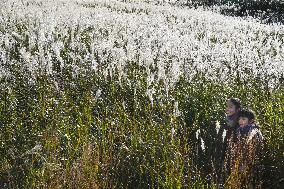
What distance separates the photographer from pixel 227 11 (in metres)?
24.0

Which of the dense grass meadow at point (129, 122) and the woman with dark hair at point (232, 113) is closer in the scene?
the dense grass meadow at point (129, 122)

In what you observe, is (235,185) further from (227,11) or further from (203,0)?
(203,0)

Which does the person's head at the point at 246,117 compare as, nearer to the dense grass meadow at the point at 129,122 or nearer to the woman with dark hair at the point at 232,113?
the woman with dark hair at the point at 232,113

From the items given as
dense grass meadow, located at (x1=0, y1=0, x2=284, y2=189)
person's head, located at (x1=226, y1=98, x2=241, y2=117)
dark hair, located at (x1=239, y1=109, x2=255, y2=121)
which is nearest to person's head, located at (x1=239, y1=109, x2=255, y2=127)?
dark hair, located at (x1=239, y1=109, x2=255, y2=121)

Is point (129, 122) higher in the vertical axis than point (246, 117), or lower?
lower

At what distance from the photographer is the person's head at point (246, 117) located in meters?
4.87

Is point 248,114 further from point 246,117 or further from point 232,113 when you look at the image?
point 232,113

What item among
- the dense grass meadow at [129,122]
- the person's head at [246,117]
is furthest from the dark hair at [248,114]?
the dense grass meadow at [129,122]

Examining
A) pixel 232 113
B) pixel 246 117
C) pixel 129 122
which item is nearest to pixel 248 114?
pixel 246 117

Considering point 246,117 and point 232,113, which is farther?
point 232,113

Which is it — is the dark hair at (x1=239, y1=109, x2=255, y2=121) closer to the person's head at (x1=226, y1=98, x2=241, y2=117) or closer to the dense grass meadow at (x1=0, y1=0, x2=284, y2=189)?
the person's head at (x1=226, y1=98, x2=241, y2=117)

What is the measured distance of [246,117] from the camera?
16.0ft

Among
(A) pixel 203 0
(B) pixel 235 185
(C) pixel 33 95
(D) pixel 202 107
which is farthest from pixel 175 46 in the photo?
(A) pixel 203 0

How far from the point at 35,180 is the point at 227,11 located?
21532mm
